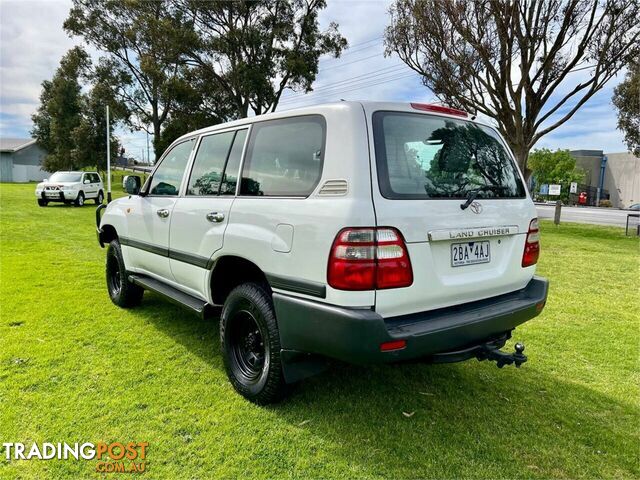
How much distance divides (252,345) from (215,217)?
0.97 meters

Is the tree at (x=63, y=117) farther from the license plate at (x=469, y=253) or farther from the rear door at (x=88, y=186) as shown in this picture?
the license plate at (x=469, y=253)

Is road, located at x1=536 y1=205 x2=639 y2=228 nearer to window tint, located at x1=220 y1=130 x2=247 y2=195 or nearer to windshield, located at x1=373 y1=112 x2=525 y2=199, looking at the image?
windshield, located at x1=373 y1=112 x2=525 y2=199

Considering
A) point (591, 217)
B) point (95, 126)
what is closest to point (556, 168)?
point (591, 217)

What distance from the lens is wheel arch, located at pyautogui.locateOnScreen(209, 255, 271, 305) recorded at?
117 inches

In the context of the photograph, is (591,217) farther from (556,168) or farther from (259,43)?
(556,168)

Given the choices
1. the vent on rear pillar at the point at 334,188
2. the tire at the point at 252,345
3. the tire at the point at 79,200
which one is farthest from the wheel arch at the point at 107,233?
the tire at the point at 79,200

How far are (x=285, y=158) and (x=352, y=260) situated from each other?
0.96m

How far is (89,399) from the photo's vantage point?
2.99 meters

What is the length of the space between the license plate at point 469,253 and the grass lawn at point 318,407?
1072 millimetres

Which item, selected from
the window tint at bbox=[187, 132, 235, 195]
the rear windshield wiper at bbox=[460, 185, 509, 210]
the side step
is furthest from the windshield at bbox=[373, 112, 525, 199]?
the side step

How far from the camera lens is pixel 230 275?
3279 mm

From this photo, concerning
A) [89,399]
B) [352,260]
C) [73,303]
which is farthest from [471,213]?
[73,303]

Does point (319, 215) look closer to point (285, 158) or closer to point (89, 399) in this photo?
point (285, 158)

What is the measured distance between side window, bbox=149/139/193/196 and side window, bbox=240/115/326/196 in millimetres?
1103
